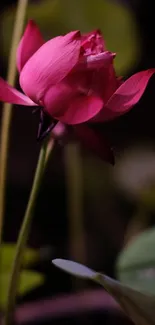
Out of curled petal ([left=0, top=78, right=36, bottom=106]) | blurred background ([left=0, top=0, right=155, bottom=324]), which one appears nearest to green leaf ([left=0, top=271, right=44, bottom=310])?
blurred background ([left=0, top=0, right=155, bottom=324])

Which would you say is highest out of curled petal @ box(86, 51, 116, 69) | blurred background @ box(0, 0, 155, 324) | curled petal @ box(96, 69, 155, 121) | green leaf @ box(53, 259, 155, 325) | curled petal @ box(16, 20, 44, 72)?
curled petal @ box(16, 20, 44, 72)

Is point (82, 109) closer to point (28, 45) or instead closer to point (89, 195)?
point (28, 45)

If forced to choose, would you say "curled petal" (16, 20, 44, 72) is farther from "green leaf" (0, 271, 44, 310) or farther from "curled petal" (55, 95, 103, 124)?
"green leaf" (0, 271, 44, 310)

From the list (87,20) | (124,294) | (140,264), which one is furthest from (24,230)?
(87,20)

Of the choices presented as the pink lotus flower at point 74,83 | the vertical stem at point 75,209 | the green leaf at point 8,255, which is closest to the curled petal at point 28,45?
the pink lotus flower at point 74,83

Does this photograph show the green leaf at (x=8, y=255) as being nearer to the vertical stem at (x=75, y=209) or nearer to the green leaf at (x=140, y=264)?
the green leaf at (x=140, y=264)

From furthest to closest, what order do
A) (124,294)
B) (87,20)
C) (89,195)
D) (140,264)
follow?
(89,195) < (87,20) < (140,264) < (124,294)

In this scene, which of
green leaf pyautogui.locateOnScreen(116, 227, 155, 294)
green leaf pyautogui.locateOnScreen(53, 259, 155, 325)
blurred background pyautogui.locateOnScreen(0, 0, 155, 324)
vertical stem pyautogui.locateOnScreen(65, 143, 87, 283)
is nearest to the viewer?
green leaf pyautogui.locateOnScreen(53, 259, 155, 325)
